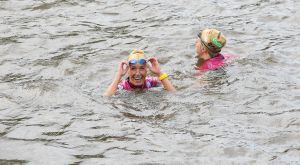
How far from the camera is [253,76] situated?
11.6 meters

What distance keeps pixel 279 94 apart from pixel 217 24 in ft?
→ 17.2

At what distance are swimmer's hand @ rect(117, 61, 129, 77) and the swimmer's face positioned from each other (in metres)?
0.15

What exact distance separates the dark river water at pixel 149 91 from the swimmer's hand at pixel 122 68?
38 cm

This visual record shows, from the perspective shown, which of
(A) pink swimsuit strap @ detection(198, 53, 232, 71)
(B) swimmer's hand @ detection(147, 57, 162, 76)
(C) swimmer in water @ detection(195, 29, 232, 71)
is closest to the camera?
(B) swimmer's hand @ detection(147, 57, 162, 76)

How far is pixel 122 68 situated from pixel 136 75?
0.35 meters

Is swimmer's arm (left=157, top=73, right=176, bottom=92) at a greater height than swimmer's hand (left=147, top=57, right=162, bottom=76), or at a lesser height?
lesser

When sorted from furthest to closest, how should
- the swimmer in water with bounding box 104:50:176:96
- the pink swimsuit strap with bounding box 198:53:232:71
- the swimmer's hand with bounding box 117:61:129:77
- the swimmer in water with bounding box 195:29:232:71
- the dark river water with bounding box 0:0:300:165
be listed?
the swimmer in water with bounding box 195:29:232:71 < the pink swimsuit strap with bounding box 198:53:232:71 < the swimmer's hand with bounding box 117:61:129:77 < the swimmer in water with bounding box 104:50:176:96 < the dark river water with bounding box 0:0:300:165

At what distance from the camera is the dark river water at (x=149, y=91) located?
8070 millimetres

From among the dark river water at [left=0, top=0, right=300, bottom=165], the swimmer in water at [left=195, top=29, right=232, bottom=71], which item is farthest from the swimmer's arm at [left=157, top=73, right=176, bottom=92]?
the swimmer in water at [left=195, top=29, right=232, bottom=71]

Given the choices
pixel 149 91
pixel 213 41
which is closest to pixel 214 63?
pixel 213 41

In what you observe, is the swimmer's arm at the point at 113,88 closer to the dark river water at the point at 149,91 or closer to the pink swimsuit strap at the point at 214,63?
the dark river water at the point at 149,91

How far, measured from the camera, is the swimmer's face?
10406 mm

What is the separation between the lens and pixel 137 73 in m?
10.5

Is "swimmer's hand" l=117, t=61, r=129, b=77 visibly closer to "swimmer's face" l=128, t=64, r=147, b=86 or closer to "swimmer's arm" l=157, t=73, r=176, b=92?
"swimmer's face" l=128, t=64, r=147, b=86
